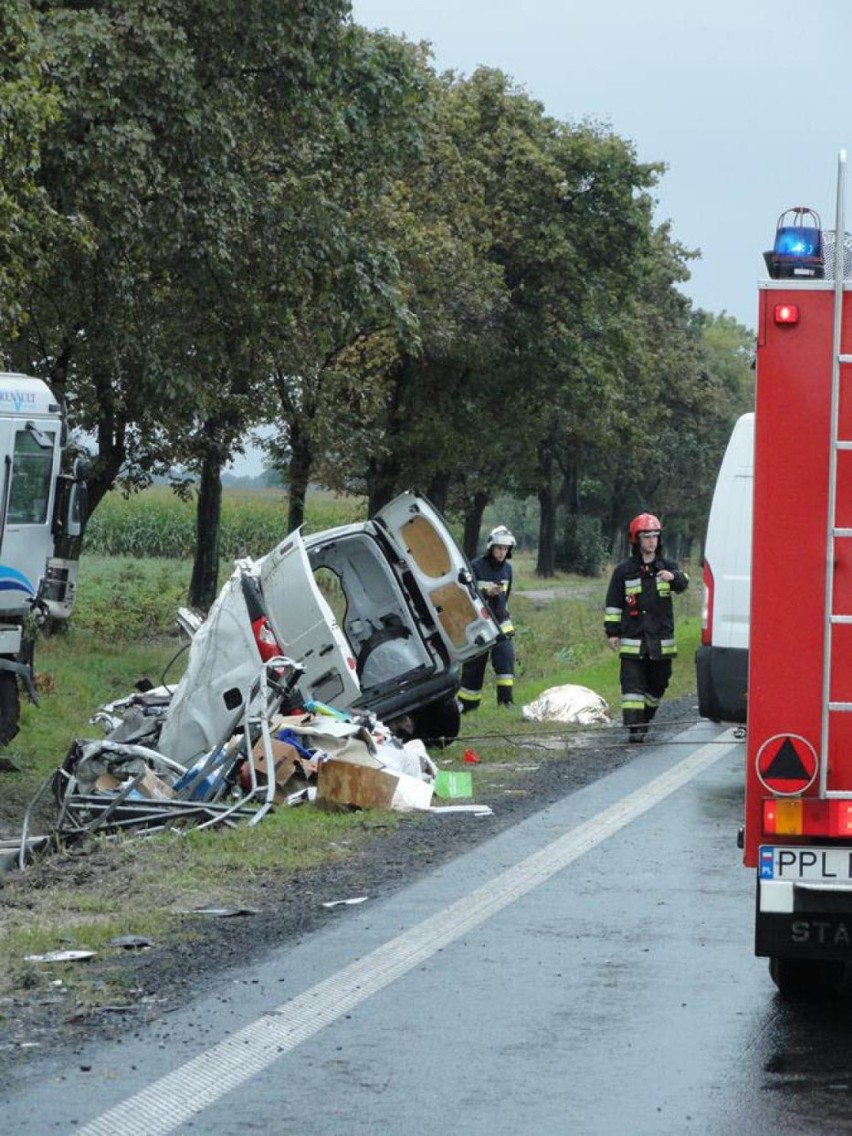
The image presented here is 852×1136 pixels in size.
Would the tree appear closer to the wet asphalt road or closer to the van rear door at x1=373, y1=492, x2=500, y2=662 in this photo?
the van rear door at x1=373, y1=492, x2=500, y2=662

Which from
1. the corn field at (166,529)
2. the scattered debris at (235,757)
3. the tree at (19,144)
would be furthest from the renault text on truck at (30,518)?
the corn field at (166,529)

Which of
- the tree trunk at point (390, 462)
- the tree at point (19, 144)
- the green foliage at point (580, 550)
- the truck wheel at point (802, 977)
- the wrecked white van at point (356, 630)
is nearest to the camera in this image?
the truck wheel at point (802, 977)

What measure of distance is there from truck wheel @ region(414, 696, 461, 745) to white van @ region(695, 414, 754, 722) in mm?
2902

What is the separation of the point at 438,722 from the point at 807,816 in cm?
956

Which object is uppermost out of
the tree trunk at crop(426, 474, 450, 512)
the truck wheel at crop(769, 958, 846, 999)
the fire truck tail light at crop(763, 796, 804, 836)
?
the tree trunk at crop(426, 474, 450, 512)

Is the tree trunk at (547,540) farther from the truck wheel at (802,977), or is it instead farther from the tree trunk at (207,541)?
the truck wheel at (802,977)

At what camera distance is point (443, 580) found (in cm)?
1520

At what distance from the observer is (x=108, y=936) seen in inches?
317

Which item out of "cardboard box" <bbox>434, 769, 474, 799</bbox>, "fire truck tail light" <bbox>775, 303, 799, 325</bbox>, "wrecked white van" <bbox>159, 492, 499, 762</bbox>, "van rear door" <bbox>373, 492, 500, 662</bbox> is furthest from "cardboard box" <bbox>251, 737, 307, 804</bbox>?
"fire truck tail light" <bbox>775, 303, 799, 325</bbox>

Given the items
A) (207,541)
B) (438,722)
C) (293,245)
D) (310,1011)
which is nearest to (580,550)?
(207,541)

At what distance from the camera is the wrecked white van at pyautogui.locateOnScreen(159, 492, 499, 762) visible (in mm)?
12727

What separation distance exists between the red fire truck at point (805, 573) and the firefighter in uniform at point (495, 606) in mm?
11694

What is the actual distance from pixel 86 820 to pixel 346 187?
575 inches

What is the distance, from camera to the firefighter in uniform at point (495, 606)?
18.1 metres
